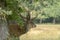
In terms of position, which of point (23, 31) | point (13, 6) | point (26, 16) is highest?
point (13, 6)

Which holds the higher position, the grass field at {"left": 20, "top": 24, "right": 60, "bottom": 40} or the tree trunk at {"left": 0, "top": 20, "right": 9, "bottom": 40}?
the tree trunk at {"left": 0, "top": 20, "right": 9, "bottom": 40}

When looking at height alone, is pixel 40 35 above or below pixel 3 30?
below

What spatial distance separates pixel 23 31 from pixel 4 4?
187cm

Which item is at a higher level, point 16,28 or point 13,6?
point 13,6

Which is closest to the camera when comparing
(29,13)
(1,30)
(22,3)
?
(1,30)

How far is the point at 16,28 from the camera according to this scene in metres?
6.11

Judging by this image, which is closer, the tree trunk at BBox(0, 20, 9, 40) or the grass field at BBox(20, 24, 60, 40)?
the tree trunk at BBox(0, 20, 9, 40)

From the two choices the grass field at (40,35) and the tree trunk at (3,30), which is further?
the grass field at (40,35)

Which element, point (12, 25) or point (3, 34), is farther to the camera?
point (12, 25)

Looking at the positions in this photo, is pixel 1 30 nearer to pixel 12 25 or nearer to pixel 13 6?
pixel 13 6

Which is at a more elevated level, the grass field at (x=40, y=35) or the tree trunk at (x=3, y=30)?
the tree trunk at (x=3, y=30)

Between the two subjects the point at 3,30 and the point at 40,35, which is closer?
the point at 3,30

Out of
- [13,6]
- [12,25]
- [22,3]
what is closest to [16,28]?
[12,25]

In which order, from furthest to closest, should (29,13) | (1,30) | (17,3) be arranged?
1. (29,13)
2. (17,3)
3. (1,30)
